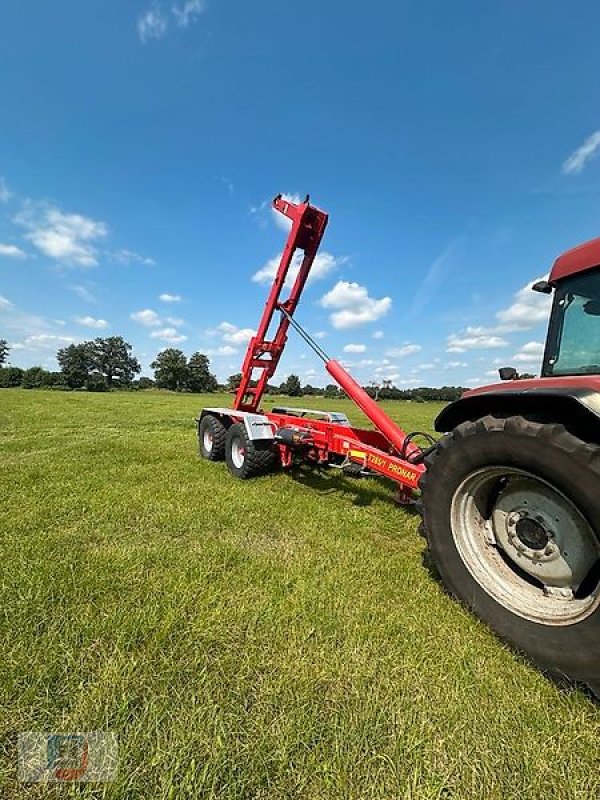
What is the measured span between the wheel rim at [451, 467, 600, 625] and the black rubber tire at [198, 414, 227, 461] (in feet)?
16.2

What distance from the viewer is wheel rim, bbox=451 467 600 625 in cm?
215

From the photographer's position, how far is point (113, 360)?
106062 mm

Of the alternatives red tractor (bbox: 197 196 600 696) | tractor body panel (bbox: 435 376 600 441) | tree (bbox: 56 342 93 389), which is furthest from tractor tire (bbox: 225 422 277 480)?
tree (bbox: 56 342 93 389)

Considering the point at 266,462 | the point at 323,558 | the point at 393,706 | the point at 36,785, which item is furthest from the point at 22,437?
the point at 393,706

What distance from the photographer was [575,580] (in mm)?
2174

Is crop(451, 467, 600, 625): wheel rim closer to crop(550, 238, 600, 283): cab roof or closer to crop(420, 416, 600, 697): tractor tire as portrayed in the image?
crop(420, 416, 600, 697): tractor tire

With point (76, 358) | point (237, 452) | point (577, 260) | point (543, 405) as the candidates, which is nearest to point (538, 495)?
point (543, 405)

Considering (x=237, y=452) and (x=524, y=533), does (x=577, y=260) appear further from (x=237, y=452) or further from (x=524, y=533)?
(x=237, y=452)

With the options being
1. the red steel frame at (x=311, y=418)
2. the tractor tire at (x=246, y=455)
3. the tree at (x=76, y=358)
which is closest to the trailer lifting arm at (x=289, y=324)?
the red steel frame at (x=311, y=418)

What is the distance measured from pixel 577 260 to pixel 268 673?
3.13 m

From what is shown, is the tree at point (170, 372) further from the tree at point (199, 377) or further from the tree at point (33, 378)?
the tree at point (33, 378)

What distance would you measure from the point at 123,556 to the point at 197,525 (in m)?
0.87

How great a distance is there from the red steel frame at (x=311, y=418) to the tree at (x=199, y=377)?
278ft

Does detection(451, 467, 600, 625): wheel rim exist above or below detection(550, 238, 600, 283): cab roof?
below
